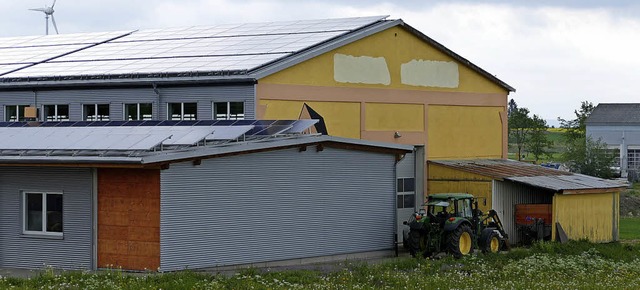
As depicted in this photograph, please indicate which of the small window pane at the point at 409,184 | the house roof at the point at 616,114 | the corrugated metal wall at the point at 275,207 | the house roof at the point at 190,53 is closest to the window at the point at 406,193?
the small window pane at the point at 409,184

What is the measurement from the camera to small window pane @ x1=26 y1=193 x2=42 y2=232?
31656 millimetres

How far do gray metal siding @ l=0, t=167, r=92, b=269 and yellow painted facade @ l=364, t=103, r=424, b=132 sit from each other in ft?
42.7

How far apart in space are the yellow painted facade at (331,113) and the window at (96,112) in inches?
255

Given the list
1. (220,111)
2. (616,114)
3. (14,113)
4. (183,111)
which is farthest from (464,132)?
(616,114)

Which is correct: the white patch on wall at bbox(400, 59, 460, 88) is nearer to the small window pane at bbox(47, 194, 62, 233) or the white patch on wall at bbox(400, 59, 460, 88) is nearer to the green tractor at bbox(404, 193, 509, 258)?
the green tractor at bbox(404, 193, 509, 258)

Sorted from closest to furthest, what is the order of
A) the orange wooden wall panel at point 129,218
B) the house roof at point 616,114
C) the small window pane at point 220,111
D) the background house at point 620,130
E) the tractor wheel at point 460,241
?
the orange wooden wall panel at point 129,218, the tractor wheel at point 460,241, the small window pane at point 220,111, the background house at point 620,130, the house roof at point 616,114

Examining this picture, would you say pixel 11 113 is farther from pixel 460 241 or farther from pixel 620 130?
pixel 620 130

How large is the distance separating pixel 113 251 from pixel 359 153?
28.3 feet

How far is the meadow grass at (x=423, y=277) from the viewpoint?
26141mm

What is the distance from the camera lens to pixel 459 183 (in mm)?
41219

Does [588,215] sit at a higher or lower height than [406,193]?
lower

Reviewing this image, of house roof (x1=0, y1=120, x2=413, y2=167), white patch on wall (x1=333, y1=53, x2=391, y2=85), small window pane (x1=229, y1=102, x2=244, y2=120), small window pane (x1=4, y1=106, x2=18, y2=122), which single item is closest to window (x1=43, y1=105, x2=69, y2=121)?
small window pane (x1=4, y1=106, x2=18, y2=122)

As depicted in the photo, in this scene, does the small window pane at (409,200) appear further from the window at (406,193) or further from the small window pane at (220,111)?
the small window pane at (220,111)

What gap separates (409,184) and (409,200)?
58 centimetres
